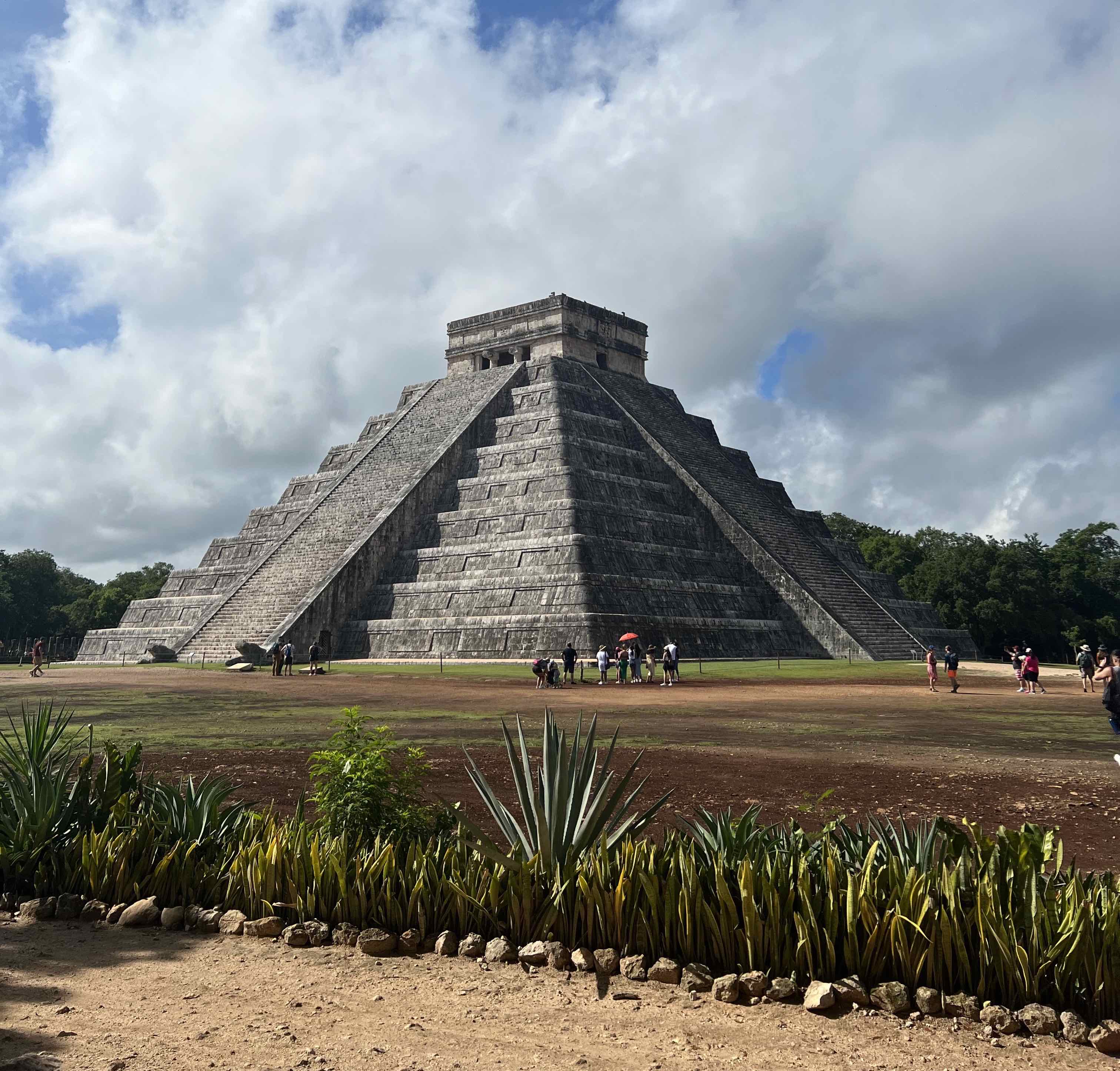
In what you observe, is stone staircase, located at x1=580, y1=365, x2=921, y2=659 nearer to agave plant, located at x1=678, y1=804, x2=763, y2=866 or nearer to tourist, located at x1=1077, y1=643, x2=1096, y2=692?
tourist, located at x1=1077, y1=643, x2=1096, y2=692

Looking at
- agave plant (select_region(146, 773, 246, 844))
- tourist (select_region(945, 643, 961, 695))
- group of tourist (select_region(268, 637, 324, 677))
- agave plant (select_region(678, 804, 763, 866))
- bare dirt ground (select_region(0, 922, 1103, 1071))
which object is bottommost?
bare dirt ground (select_region(0, 922, 1103, 1071))

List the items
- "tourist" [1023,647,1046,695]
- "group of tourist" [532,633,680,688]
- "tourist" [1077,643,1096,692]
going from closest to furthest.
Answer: "tourist" [1023,647,1046,695] → "group of tourist" [532,633,680,688] → "tourist" [1077,643,1096,692]

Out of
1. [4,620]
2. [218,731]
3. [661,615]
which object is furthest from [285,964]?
[4,620]

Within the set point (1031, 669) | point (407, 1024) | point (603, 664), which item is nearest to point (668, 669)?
point (603, 664)

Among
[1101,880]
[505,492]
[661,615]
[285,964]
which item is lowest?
[285,964]

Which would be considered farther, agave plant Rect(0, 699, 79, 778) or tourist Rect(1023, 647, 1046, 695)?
tourist Rect(1023, 647, 1046, 695)

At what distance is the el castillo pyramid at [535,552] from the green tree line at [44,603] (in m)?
22.3

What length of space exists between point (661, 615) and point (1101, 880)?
26758 mm

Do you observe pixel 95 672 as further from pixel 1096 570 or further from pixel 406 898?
pixel 1096 570

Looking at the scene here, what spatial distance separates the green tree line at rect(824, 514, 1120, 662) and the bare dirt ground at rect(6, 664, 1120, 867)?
2796 cm

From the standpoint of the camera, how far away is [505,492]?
3516 centimetres

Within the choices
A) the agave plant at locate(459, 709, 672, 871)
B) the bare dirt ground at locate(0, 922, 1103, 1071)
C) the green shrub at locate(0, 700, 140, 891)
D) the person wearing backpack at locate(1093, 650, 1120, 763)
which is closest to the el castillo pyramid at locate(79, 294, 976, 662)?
the person wearing backpack at locate(1093, 650, 1120, 763)

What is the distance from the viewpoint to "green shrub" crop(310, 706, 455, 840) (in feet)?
18.0

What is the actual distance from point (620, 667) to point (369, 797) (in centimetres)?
1864
